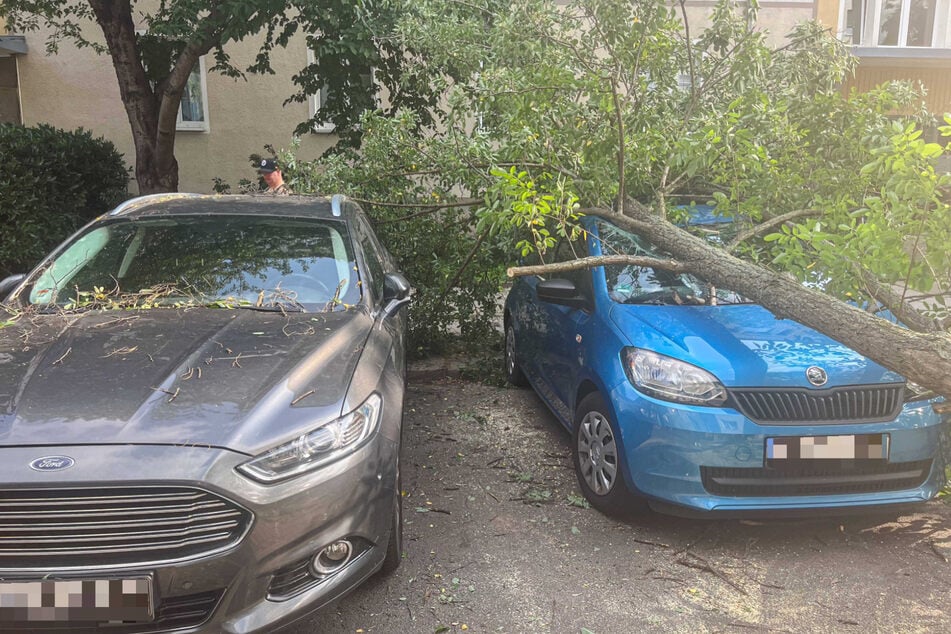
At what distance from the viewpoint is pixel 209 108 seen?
13766 mm

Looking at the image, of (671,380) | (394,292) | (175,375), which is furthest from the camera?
(394,292)

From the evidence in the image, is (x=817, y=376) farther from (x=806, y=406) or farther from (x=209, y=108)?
(x=209, y=108)

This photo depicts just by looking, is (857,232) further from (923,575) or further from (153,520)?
(153,520)

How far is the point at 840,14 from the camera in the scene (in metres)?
14.3

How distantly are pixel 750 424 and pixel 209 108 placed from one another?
12953 mm

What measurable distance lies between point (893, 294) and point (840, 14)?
13.0 meters

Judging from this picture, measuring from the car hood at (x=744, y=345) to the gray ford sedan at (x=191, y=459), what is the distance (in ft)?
4.38

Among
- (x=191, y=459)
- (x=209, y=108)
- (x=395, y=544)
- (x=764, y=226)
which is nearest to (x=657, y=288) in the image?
(x=764, y=226)

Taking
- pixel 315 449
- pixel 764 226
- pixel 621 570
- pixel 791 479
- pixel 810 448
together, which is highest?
pixel 764 226

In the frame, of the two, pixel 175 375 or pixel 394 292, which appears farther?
pixel 394 292

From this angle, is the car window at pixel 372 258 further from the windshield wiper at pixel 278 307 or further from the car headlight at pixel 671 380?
the car headlight at pixel 671 380

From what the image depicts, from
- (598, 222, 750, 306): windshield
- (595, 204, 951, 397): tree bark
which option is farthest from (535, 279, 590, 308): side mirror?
(595, 204, 951, 397): tree bark

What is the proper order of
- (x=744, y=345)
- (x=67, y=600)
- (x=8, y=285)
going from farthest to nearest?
(x=8, y=285) → (x=744, y=345) → (x=67, y=600)

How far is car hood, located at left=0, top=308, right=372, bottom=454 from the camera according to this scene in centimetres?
238
